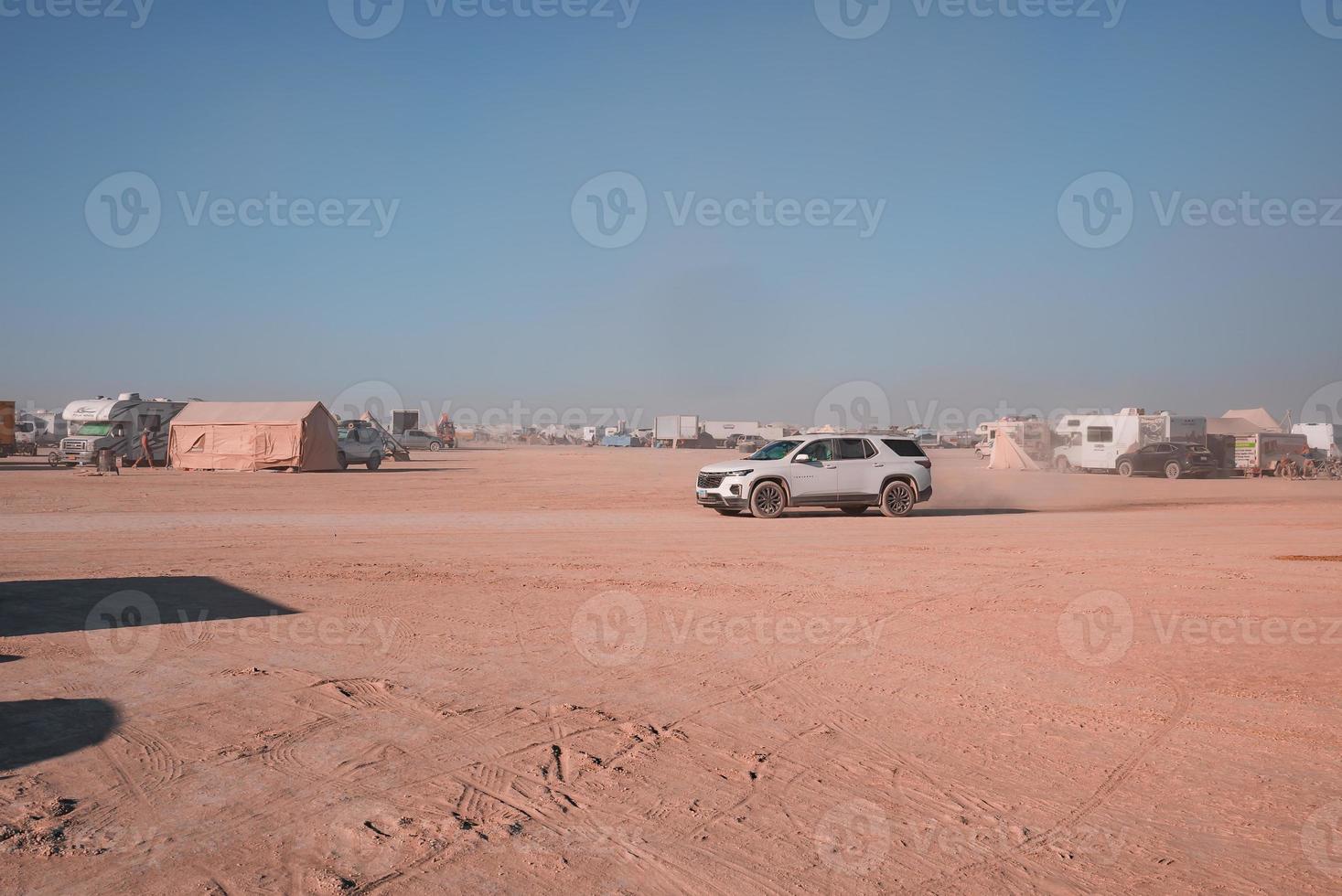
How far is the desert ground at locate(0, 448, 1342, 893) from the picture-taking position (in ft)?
13.8

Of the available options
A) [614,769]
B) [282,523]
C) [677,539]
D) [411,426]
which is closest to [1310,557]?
[677,539]

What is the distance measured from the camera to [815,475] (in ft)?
66.0

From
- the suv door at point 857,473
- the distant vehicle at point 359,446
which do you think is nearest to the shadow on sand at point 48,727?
the suv door at point 857,473

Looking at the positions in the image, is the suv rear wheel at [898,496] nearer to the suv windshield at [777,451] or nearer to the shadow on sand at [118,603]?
the suv windshield at [777,451]

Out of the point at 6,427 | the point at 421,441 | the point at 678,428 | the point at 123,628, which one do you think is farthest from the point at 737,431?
the point at 123,628

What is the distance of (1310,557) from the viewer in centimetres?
1395

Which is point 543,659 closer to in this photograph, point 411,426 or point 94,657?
point 94,657

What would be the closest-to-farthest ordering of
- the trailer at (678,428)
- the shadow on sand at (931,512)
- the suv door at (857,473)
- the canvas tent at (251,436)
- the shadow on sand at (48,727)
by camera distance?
1. the shadow on sand at (48,727)
2. the suv door at (857,473)
3. the shadow on sand at (931,512)
4. the canvas tent at (251,436)
5. the trailer at (678,428)

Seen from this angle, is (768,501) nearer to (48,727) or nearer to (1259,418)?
(48,727)

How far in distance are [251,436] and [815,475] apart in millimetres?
25702

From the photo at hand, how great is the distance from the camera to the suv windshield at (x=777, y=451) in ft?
67.1

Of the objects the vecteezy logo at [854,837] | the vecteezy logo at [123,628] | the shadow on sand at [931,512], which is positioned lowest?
the shadow on sand at [931,512]

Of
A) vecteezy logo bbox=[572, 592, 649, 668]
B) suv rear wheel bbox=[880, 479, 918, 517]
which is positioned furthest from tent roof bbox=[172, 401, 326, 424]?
vecteezy logo bbox=[572, 592, 649, 668]

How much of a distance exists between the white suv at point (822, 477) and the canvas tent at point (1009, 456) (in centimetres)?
2700
